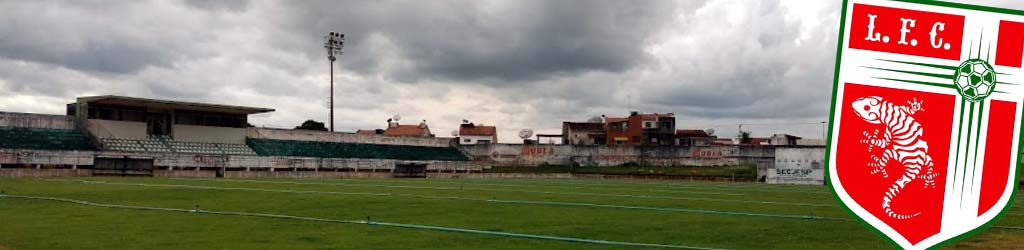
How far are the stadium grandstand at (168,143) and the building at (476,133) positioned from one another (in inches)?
2449

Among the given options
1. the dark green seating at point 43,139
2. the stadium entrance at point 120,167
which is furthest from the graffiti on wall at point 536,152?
the dark green seating at point 43,139

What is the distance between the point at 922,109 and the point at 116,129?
69057mm

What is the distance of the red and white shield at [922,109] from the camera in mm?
3580

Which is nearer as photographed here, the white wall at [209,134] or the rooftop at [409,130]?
the white wall at [209,134]

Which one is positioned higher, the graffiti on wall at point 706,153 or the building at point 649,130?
the building at point 649,130

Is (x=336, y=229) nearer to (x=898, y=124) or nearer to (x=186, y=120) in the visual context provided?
(x=898, y=124)

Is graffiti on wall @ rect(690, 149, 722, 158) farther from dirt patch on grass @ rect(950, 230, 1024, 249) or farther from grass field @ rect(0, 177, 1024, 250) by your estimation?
dirt patch on grass @ rect(950, 230, 1024, 249)

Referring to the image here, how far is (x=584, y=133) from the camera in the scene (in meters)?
134

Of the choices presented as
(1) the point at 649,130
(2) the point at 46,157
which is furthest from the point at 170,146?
(1) the point at 649,130

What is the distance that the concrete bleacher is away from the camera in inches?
2454

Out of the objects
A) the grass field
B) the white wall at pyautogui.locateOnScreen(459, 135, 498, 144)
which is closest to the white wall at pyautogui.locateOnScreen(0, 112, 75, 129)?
the grass field

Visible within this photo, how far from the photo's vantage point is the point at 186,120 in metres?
70.4

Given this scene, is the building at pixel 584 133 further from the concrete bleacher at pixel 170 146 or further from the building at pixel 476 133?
the concrete bleacher at pixel 170 146

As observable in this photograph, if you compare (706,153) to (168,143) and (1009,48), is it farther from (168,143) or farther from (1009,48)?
(1009,48)
